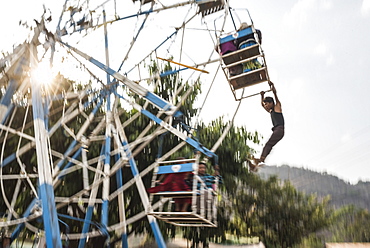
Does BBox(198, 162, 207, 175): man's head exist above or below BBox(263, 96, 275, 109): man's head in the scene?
below

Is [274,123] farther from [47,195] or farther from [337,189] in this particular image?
[337,189]

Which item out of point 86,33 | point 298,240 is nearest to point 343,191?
point 298,240

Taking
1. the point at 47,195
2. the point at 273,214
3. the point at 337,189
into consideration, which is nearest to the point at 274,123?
the point at 47,195

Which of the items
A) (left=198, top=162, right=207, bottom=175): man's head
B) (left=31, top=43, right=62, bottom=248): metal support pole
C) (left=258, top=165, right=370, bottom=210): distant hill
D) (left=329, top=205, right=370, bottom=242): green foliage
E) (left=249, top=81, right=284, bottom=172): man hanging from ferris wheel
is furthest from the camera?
(left=258, top=165, right=370, bottom=210): distant hill

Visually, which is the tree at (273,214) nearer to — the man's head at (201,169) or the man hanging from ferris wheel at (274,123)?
the man's head at (201,169)

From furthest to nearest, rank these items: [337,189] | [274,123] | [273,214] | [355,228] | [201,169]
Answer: [337,189] → [355,228] → [273,214] → [201,169] → [274,123]

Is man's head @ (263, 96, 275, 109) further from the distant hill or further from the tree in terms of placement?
the distant hill

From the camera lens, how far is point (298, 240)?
15117mm

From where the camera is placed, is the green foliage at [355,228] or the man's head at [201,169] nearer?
the man's head at [201,169]

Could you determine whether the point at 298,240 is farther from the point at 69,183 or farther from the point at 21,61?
the point at 21,61

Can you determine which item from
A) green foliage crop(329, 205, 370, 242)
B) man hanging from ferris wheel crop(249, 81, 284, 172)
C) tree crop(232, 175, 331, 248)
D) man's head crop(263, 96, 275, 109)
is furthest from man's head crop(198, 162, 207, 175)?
green foliage crop(329, 205, 370, 242)

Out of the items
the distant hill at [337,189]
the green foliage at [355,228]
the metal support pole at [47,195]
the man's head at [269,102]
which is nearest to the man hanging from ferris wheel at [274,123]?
the man's head at [269,102]

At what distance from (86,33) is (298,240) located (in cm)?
1287

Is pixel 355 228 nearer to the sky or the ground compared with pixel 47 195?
nearer to the ground
